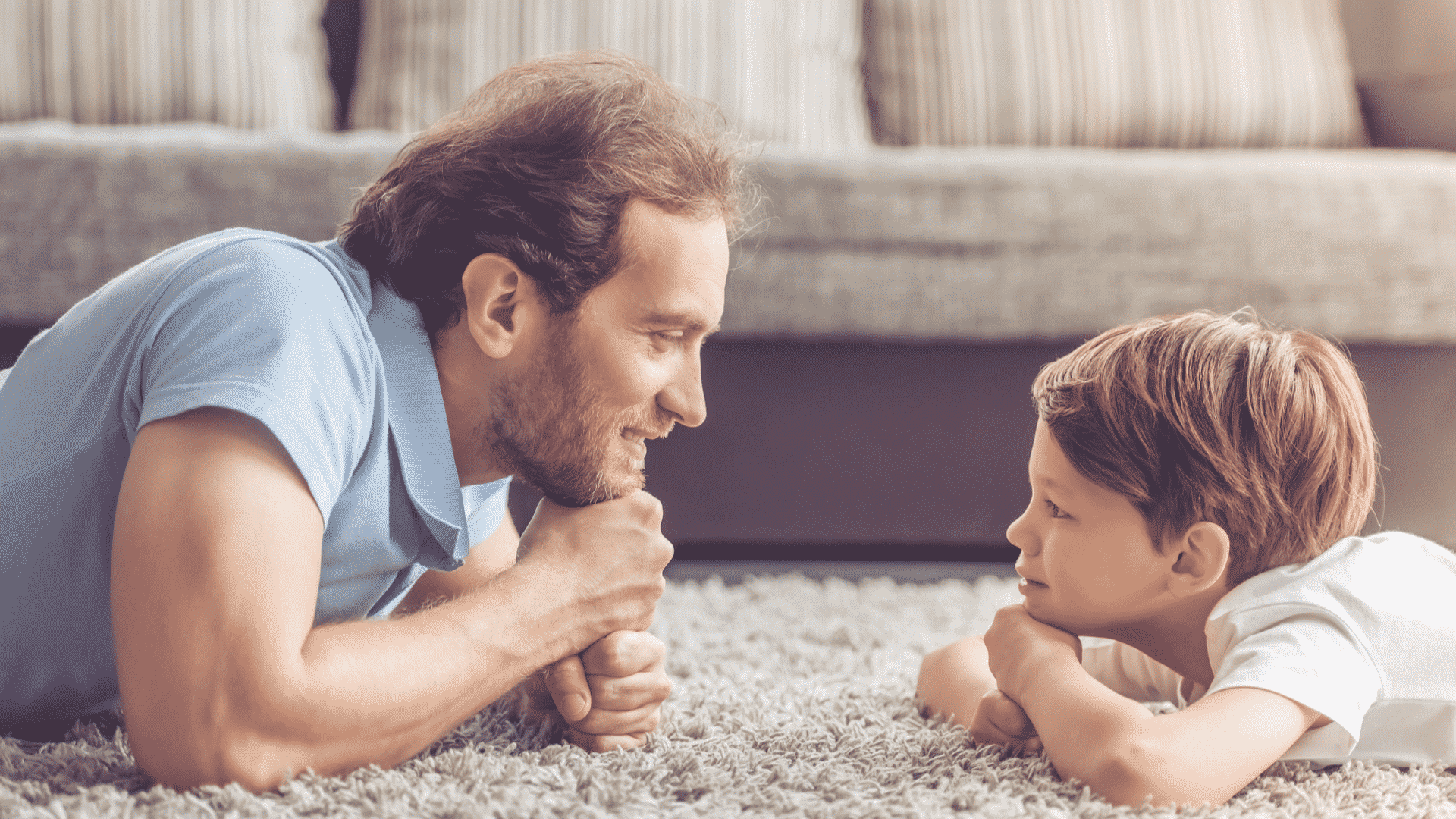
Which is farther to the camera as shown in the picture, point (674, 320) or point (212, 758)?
point (674, 320)

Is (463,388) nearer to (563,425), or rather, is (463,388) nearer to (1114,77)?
(563,425)

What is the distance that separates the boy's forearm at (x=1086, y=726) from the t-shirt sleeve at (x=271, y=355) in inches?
20.5

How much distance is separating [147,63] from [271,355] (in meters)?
1.40

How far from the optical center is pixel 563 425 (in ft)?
2.88

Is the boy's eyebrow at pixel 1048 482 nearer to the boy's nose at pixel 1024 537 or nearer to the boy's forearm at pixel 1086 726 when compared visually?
the boy's nose at pixel 1024 537

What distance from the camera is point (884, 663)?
3.79 feet

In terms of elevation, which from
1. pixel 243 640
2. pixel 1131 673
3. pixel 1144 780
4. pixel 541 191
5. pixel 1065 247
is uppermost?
pixel 541 191

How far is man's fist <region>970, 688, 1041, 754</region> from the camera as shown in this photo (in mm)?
842

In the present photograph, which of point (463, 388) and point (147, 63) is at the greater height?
point (147, 63)

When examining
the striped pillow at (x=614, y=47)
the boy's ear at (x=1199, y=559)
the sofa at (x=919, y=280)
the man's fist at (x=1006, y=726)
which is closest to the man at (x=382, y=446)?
the man's fist at (x=1006, y=726)

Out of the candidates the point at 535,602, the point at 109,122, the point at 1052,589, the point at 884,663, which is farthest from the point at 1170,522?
the point at 109,122

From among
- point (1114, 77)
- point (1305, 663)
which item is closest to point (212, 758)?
point (1305, 663)

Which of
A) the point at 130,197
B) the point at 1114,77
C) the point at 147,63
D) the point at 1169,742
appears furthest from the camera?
the point at 1114,77

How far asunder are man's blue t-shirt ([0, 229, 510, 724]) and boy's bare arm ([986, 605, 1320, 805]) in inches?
18.6
